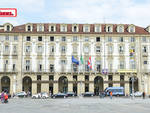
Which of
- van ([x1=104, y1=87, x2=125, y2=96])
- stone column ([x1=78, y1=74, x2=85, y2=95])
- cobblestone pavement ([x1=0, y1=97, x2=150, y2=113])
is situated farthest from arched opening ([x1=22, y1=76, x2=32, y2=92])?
cobblestone pavement ([x1=0, y1=97, x2=150, y2=113])

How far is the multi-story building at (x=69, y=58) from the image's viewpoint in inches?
2408

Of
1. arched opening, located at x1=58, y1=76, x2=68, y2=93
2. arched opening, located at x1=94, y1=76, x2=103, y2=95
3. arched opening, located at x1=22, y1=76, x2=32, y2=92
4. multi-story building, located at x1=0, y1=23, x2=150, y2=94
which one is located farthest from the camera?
arched opening, located at x1=94, y1=76, x2=103, y2=95

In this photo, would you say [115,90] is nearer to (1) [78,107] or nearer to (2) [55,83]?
(2) [55,83]

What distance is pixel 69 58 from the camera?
62094mm

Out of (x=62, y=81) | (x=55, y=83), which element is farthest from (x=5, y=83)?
(x=62, y=81)

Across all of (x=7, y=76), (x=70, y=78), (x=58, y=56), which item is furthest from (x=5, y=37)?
(x=70, y=78)

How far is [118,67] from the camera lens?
61781 mm

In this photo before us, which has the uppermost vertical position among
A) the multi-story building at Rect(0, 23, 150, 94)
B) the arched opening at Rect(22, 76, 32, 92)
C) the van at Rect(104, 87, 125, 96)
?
the multi-story building at Rect(0, 23, 150, 94)

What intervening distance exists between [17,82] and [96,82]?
64.6 ft

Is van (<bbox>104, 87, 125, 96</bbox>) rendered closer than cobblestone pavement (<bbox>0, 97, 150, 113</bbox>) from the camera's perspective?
No

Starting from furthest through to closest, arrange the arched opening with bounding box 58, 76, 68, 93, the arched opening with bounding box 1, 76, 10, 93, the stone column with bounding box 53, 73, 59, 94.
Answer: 1. the arched opening with bounding box 58, 76, 68, 93
2. the arched opening with bounding box 1, 76, 10, 93
3. the stone column with bounding box 53, 73, 59, 94

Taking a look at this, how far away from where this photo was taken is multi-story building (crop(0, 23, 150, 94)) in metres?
61.2

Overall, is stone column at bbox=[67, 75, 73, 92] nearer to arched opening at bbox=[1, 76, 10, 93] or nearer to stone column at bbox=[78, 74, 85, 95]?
stone column at bbox=[78, 74, 85, 95]

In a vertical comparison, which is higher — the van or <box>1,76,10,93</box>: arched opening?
<box>1,76,10,93</box>: arched opening
